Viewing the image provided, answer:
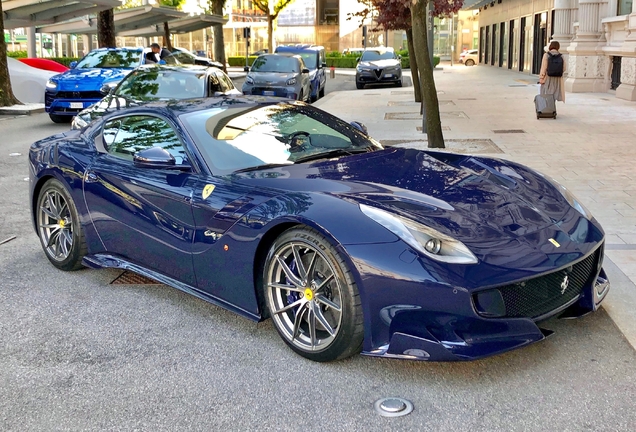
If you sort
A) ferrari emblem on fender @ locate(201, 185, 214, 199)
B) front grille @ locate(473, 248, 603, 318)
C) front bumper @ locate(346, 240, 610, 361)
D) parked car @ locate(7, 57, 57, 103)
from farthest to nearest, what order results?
1. parked car @ locate(7, 57, 57, 103)
2. ferrari emblem on fender @ locate(201, 185, 214, 199)
3. front grille @ locate(473, 248, 603, 318)
4. front bumper @ locate(346, 240, 610, 361)

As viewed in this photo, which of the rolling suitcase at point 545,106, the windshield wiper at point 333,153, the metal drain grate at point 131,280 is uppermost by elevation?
the windshield wiper at point 333,153

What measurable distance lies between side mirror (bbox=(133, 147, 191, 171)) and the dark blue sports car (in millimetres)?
12

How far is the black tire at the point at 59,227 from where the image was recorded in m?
5.49

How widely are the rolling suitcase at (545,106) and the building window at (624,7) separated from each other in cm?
730

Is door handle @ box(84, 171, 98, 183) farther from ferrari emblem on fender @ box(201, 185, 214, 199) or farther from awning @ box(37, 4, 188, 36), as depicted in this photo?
awning @ box(37, 4, 188, 36)

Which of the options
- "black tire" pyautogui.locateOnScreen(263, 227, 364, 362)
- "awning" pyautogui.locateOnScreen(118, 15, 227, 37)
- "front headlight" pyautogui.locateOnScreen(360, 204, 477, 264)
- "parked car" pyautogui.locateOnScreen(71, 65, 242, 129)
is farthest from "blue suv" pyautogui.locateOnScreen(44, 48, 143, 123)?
"awning" pyautogui.locateOnScreen(118, 15, 227, 37)

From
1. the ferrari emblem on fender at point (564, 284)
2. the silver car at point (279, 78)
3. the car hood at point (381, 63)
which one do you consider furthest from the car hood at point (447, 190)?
the car hood at point (381, 63)

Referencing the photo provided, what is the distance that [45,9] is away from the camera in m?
26.0

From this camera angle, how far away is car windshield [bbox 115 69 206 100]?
12203mm

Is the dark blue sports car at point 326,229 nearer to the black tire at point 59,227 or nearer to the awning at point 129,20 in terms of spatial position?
the black tire at point 59,227

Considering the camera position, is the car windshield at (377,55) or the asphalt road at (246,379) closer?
the asphalt road at (246,379)

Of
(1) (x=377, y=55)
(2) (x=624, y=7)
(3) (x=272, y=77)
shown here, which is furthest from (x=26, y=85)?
(2) (x=624, y=7)

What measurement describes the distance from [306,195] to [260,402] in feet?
3.69

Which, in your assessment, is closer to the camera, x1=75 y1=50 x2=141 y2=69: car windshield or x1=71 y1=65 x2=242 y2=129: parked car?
x1=71 y1=65 x2=242 y2=129: parked car
